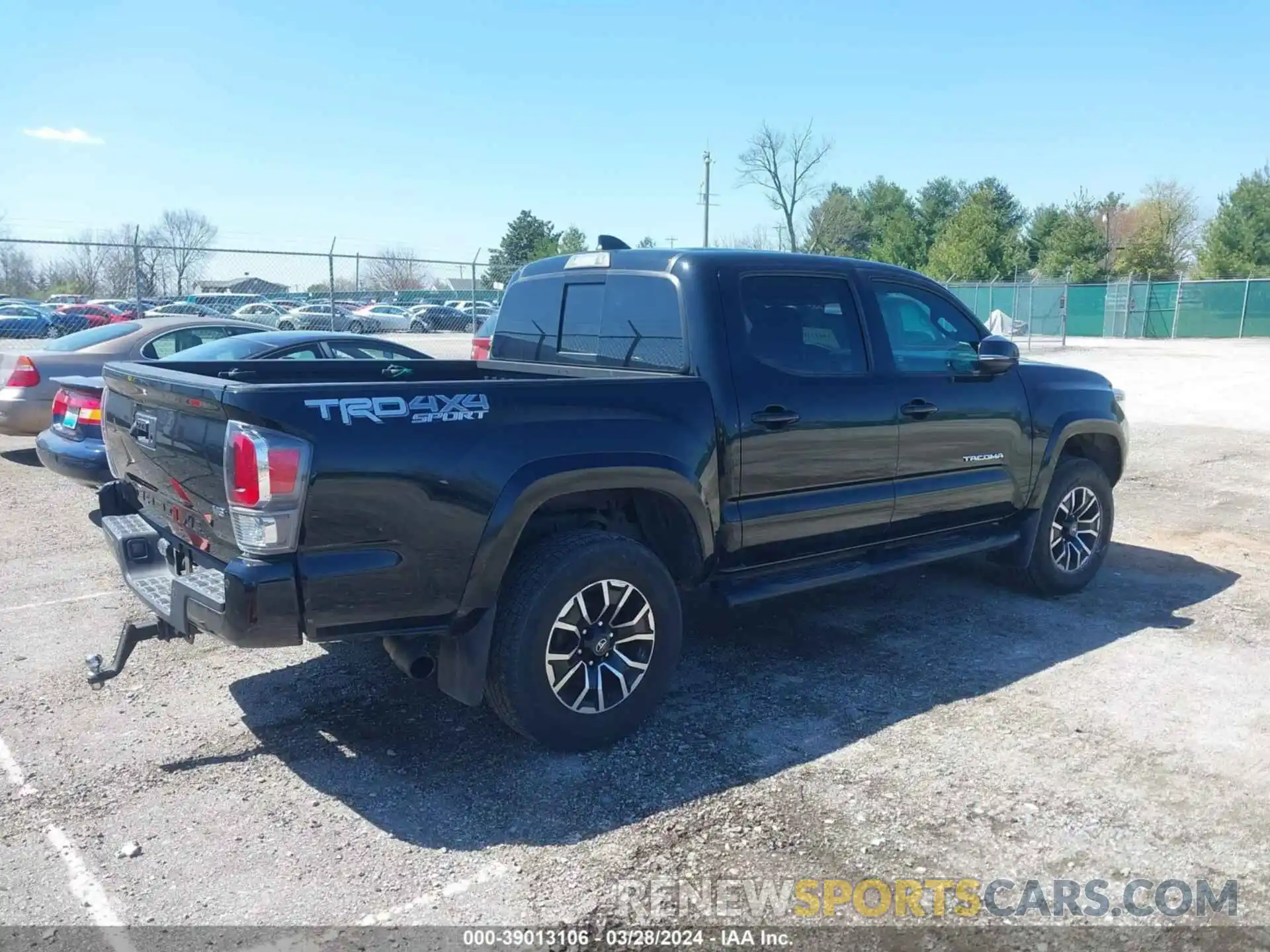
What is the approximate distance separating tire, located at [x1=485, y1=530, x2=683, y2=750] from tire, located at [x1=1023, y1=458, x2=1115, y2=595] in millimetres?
2912

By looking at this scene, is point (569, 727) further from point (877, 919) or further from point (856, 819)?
point (877, 919)

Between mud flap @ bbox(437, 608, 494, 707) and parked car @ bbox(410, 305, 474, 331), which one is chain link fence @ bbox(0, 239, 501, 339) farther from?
mud flap @ bbox(437, 608, 494, 707)

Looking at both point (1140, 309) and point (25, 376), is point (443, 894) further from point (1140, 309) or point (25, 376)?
point (1140, 309)

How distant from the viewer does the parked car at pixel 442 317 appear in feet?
73.4

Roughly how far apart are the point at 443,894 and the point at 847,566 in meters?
2.69

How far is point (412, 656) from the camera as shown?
3732 millimetres

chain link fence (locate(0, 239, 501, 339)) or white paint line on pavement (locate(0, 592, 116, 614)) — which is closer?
white paint line on pavement (locate(0, 592, 116, 614))

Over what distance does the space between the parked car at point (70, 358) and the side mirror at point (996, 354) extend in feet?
24.6

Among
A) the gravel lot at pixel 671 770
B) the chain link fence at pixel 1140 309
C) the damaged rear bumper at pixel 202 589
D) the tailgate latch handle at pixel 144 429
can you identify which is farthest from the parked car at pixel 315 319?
the chain link fence at pixel 1140 309

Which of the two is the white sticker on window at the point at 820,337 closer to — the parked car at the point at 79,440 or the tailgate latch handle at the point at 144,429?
the tailgate latch handle at the point at 144,429

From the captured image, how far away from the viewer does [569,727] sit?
3922mm

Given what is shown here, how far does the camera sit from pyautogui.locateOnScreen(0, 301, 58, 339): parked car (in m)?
17.1

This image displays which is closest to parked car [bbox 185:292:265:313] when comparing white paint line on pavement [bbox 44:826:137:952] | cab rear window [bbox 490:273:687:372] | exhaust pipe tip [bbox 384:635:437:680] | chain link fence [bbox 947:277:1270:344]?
cab rear window [bbox 490:273:687:372]

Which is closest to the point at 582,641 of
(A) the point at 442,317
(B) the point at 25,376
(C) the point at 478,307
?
(B) the point at 25,376
